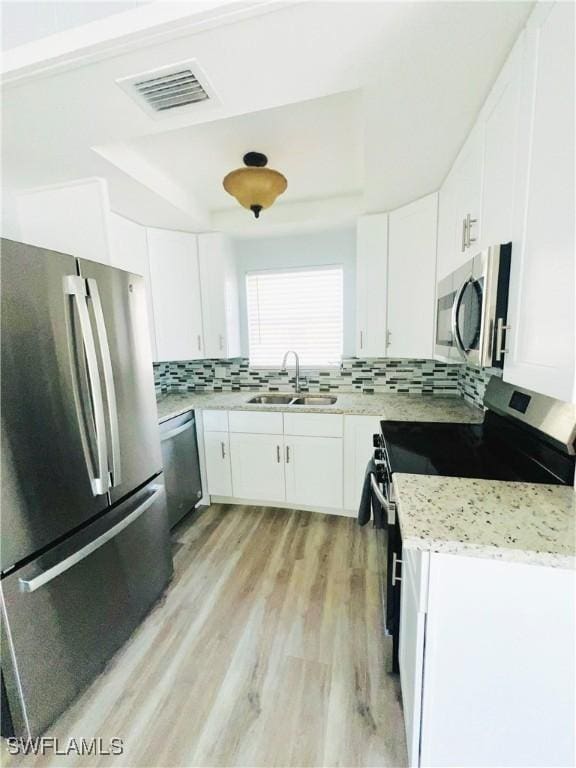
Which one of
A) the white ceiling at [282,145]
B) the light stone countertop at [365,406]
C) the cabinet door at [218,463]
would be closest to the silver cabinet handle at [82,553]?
the light stone countertop at [365,406]

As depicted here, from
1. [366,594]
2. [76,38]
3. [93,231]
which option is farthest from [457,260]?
[93,231]

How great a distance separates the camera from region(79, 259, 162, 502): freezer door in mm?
1302

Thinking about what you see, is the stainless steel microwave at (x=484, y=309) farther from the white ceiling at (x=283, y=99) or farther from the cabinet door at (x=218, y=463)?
the cabinet door at (x=218, y=463)

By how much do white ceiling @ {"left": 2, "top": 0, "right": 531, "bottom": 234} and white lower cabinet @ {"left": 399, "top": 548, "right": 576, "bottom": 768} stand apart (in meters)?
1.48

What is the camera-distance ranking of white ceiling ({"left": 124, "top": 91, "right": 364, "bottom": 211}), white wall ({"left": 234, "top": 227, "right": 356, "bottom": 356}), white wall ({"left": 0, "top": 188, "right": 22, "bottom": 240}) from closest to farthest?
white ceiling ({"left": 124, "top": 91, "right": 364, "bottom": 211}), white wall ({"left": 0, "top": 188, "right": 22, "bottom": 240}), white wall ({"left": 234, "top": 227, "right": 356, "bottom": 356})

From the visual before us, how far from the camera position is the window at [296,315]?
2848 mm

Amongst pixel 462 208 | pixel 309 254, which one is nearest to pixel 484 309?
pixel 462 208

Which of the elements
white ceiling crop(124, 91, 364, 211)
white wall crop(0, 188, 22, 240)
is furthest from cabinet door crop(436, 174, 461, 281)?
white wall crop(0, 188, 22, 240)

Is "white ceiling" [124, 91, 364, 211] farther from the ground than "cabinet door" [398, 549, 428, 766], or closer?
farther from the ground

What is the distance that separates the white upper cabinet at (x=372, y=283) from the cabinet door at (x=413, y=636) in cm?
163

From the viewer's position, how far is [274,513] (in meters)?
2.58

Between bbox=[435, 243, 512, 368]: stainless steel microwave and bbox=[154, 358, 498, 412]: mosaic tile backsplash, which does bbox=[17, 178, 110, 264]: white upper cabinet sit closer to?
bbox=[154, 358, 498, 412]: mosaic tile backsplash

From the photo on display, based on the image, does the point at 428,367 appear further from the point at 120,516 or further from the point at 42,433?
the point at 42,433
